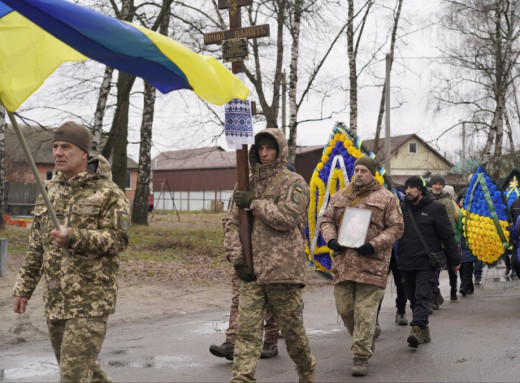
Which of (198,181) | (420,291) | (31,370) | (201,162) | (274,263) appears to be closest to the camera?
(274,263)

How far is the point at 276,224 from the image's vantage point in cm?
541

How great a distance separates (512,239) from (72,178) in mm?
8853

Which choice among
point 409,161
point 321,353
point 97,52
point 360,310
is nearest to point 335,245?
point 360,310

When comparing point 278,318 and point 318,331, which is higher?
point 278,318

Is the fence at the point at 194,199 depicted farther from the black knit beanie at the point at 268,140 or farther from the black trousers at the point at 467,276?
the black knit beanie at the point at 268,140

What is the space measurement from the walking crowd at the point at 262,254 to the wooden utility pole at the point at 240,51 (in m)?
0.06

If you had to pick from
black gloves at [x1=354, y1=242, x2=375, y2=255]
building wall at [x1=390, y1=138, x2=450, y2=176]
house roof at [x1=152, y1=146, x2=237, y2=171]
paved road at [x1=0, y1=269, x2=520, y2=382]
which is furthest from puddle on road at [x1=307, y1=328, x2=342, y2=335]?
building wall at [x1=390, y1=138, x2=450, y2=176]

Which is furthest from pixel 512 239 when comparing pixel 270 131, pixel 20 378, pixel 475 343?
pixel 20 378

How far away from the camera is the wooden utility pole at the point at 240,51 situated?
5508 mm

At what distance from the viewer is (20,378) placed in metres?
6.24

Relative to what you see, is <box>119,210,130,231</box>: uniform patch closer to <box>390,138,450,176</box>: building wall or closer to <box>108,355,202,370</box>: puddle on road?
<box>108,355,202,370</box>: puddle on road

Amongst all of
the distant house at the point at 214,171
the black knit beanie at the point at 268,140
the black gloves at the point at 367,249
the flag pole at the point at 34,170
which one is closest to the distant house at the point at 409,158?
the distant house at the point at 214,171

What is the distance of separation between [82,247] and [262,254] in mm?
1608

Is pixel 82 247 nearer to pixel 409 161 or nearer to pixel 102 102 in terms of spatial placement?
pixel 102 102
